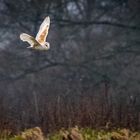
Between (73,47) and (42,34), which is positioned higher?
(73,47)

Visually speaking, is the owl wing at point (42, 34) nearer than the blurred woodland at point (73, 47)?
Yes

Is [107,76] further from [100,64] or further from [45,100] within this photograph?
[45,100]

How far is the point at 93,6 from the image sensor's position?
51.9ft

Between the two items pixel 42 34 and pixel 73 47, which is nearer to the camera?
pixel 42 34

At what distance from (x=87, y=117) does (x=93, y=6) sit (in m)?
6.34

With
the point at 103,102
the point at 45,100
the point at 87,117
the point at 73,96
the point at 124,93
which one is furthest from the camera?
the point at 124,93

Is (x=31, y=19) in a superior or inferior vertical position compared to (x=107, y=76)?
superior

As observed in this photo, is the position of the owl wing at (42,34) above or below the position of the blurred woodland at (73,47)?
below

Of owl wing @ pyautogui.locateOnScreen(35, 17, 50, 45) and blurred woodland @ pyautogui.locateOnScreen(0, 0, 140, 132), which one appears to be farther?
blurred woodland @ pyautogui.locateOnScreen(0, 0, 140, 132)

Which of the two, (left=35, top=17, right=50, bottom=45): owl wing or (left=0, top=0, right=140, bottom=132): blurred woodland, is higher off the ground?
(left=0, top=0, right=140, bottom=132): blurred woodland

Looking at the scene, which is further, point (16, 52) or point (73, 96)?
point (16, 52)

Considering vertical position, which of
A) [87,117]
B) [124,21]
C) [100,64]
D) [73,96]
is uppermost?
[124,21]

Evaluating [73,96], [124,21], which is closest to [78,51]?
[124,21]

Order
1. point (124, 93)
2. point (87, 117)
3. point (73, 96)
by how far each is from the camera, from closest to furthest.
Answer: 1. point (87, 117)
2. point (73, 96)
3. point (124, 93)
